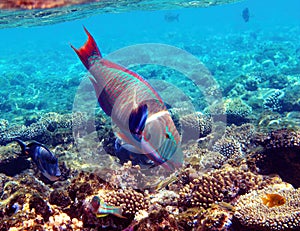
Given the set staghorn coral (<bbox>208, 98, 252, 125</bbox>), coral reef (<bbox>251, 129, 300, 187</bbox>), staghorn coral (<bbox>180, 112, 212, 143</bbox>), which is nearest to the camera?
coral reef (<bbox>251, 129, 300, 187</bbox>)

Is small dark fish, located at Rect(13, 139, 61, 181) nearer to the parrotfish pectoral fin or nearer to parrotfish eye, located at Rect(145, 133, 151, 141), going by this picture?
the parrotfish pectoral fin

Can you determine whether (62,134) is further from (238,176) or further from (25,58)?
(25,58)

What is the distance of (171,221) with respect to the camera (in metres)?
2.59

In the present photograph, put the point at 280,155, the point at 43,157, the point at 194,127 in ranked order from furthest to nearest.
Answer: the point at 194,127
the point at 280,155
the point at 43,157

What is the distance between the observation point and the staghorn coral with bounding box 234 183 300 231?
271 centimetres

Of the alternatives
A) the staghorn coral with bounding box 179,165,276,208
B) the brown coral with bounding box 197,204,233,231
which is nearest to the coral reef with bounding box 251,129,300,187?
the staghorn coral with bounding box 179,165,276,208

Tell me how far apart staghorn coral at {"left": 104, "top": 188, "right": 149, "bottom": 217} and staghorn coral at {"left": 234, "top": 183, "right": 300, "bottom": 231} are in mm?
1333

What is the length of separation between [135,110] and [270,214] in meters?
2.11

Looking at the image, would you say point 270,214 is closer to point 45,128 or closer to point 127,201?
point 127,201

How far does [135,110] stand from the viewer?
1.97 m

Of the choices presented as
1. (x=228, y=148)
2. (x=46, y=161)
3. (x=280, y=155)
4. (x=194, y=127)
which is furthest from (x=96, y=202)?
(x=194, y=127)

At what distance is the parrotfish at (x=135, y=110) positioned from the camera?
2119 mm

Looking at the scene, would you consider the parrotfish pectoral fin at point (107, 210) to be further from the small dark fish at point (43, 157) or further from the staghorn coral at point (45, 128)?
the staghorn coral at point (45, 128)

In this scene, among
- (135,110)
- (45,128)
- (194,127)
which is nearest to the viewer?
(135,110)
